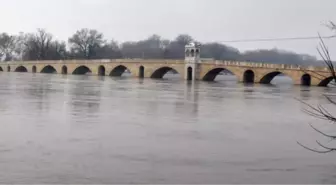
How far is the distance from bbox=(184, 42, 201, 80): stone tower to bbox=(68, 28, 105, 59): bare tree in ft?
164

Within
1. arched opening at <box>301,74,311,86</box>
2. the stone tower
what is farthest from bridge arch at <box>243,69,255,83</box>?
arched opening at <box>301,74,311,86</box>

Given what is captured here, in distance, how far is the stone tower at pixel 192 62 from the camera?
70.9 meters

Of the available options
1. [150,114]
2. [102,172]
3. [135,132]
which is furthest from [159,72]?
[102,172]

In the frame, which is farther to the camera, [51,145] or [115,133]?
[115,133]

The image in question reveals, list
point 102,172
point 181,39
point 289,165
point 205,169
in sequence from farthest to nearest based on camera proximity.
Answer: point 181,39 → point 289,165 → point 205,169 → point 102,172

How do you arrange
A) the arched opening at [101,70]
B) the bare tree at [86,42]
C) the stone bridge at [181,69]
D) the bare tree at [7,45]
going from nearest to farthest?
1. the stone bridge at [181,69]
2. the arched opening at [101,70]
3. the bare tree at [86,42]
4. the bare tree at [7,45]

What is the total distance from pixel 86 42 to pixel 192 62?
176 feet

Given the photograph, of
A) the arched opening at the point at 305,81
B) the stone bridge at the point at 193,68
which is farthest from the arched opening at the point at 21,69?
the arched opening at the point at 305,81

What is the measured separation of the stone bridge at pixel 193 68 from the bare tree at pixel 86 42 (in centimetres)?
1819

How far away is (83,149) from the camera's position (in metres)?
10.5

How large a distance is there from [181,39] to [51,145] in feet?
436

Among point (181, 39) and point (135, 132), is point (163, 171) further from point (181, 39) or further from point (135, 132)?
point (181, 39)

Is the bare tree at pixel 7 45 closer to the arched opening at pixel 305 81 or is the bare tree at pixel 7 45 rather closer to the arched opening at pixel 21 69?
the arched opening at pixel 21 69

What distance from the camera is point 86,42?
389ft
